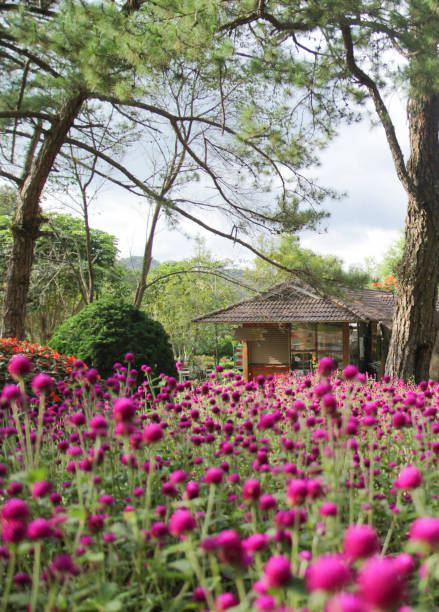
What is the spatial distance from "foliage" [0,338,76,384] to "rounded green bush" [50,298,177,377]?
757 mm

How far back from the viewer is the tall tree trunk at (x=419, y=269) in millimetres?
8375

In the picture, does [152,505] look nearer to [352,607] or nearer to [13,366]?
[13,366]

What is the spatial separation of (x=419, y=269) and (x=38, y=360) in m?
6.17

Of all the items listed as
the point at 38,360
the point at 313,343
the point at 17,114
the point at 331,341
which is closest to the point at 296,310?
the point at 313,343

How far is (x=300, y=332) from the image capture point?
18781 mm

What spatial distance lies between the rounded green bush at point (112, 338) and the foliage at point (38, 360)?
→ 2.48ft

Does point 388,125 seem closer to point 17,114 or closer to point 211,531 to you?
point 17,114

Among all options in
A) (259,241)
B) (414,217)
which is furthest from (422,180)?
(259,241)

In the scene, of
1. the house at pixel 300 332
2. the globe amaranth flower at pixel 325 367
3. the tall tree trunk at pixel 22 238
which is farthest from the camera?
the house at pixel 300 332

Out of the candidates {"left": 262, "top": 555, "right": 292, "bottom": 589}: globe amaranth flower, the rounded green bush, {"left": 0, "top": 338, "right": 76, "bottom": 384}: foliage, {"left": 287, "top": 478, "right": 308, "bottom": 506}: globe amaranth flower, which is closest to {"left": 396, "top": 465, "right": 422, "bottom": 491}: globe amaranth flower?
{"left": 287, "top": 478, "right": 308, "bottom": 506}: globe amaranth flower

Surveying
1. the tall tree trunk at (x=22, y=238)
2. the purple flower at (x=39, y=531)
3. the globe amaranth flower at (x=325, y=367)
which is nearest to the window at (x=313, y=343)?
the tall tree trunk at (x=22, y=238)

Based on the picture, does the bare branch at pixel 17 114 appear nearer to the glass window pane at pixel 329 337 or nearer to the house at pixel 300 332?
the house at pixel 300 332

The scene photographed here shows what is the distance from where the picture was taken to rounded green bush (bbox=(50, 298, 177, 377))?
22.5 ft

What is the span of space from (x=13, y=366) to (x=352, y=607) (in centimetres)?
157
